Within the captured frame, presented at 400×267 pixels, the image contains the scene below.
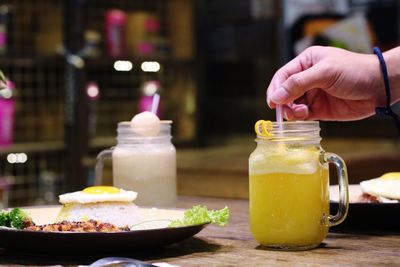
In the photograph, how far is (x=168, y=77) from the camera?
5.71 metres

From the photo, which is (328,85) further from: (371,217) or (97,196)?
(97,196)

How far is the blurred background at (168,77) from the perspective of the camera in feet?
15.1

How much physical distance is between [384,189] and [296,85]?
0.39 meters

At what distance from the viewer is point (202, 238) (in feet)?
5.41

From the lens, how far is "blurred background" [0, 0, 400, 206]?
459cm

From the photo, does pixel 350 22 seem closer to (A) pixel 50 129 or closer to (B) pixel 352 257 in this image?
(A) pixel 50 129

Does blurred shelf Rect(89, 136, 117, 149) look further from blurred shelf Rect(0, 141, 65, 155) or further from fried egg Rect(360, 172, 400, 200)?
fried egg Rect(360, 172, 400, 200)

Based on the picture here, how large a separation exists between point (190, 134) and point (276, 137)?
169 inches

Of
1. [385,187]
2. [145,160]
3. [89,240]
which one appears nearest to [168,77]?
[145,160]

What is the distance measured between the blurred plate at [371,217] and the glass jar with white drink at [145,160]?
503 millimetres

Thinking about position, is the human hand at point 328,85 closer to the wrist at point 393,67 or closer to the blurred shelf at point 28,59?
the wrist at point 393,67

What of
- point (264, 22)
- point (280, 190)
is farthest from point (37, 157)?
point (280, 190)

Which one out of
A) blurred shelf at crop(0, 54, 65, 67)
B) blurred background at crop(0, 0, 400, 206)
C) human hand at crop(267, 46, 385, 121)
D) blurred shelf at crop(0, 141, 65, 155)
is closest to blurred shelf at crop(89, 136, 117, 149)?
blurred background at crop(0, 0, 400, 206)

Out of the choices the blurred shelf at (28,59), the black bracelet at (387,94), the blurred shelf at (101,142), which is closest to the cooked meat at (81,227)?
the black bracelet at (387,94)
